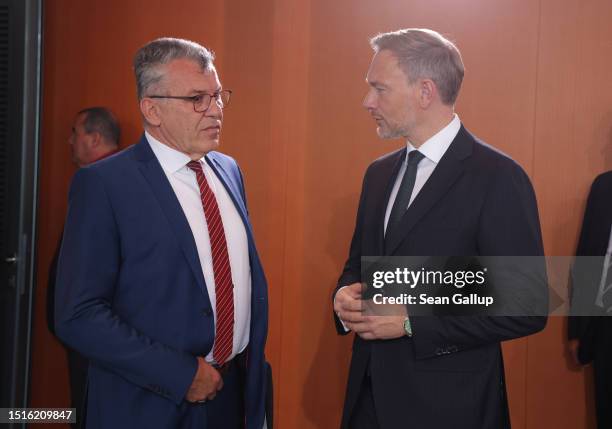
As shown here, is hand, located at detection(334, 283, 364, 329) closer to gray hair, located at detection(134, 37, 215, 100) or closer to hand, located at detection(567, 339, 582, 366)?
gray hair, located at detection(134, 37, 215, 100)

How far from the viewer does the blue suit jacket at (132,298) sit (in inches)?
74.5

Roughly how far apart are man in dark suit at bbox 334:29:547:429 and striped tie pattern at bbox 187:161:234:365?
0.35 metres

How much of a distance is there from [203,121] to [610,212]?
6.39ft

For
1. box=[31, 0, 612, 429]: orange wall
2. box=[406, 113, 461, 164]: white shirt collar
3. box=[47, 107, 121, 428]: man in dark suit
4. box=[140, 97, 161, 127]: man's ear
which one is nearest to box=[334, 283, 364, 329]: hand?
box=[406, 113, 461, 164]: white shirt collar

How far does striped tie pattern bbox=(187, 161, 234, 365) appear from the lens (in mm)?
2055

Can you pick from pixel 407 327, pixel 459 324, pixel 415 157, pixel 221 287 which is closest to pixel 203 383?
pixel 221 287

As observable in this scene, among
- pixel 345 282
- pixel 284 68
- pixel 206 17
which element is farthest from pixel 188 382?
pixel 206 17

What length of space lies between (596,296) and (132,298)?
217 centimetres

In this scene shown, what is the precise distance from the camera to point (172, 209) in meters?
2.01

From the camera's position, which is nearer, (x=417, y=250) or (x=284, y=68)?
(x=417, y=250)

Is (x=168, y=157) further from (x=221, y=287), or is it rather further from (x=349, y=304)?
(x=349, y=304)

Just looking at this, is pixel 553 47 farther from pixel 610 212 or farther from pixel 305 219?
pixel 305 219

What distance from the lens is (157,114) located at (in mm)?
2141

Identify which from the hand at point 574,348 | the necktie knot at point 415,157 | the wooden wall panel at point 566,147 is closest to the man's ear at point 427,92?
the necktie knot at point 415,157
